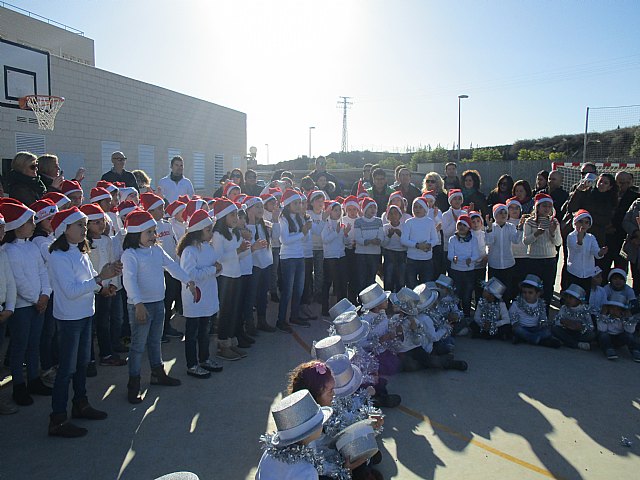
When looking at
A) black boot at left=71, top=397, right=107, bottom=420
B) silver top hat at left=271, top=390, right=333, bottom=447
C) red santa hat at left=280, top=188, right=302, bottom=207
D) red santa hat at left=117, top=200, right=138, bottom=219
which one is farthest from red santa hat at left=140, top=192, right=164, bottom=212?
silver top hat at left=271, top=390, right=333, bottom=447

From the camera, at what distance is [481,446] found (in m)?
4.06

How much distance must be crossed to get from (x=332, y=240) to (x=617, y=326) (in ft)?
13.3

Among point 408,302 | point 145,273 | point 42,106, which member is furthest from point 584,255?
point 42,106

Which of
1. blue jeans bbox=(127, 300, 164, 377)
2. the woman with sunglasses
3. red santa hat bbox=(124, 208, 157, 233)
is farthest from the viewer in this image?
the woman with sunglasses

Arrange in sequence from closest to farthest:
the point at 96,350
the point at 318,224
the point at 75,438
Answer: the point at 75,438 → the point at 96,350 → the point at 318,224

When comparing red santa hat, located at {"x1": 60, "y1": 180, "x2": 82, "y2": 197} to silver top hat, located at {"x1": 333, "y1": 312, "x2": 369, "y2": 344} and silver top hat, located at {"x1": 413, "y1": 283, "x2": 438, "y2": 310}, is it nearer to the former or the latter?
silver top hat, located at {"x1": 333, "y1": 312, "x2": 369, "y2": 344}

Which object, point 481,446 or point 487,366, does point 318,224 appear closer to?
point 487,366

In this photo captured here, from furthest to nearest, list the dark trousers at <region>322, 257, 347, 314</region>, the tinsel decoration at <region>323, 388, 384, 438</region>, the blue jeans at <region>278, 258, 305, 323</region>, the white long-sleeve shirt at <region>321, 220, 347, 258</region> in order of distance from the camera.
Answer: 1. the dark trousers at <region>322, 257, 347, 314</region>
2. the white long-sleeve shirt at <region>321, 220, 347, 258</region>
3. the blue jeans at <region>278, 258, 305, 323</region>
4. the tinsel decoration at <region>323, 388, 384, 438</region>

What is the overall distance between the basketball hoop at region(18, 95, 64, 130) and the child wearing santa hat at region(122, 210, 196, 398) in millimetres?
9399

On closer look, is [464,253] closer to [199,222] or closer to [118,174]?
[199,222]

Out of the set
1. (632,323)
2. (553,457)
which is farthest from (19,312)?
(632,323)

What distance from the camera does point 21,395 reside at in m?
4.71

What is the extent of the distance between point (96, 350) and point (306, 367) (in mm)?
4332

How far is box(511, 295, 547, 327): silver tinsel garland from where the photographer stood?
6512 millimetres
